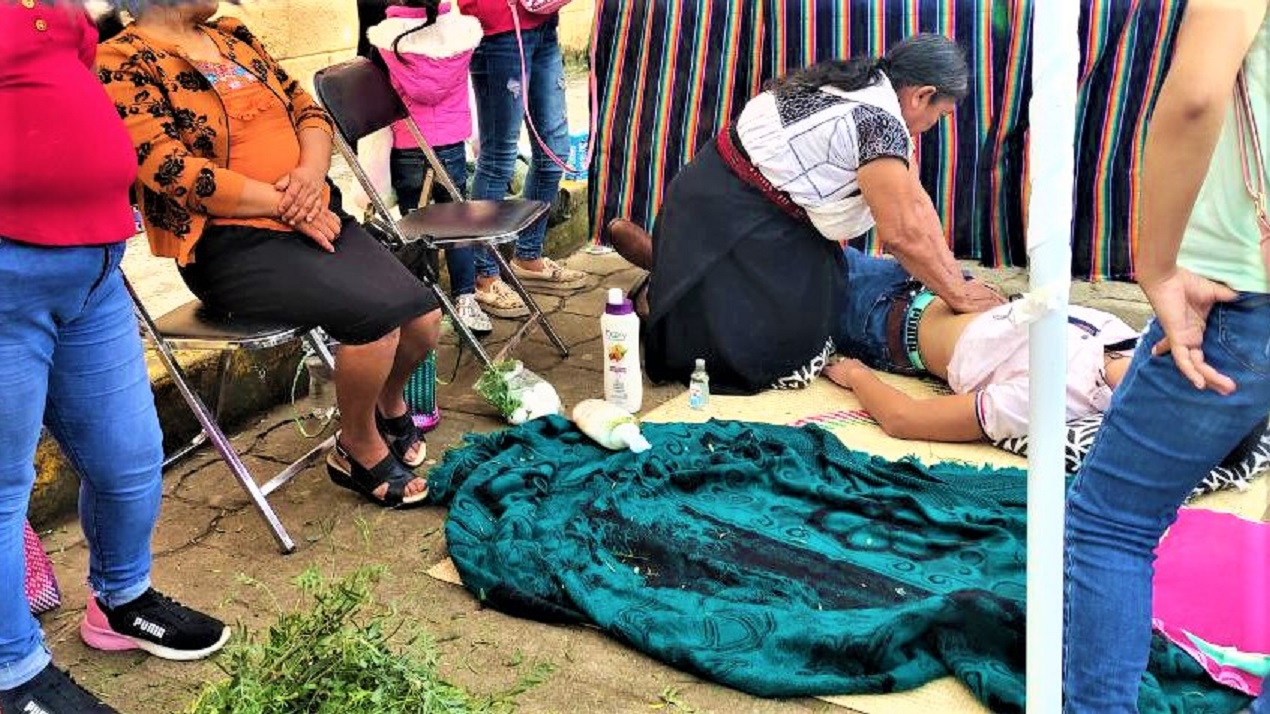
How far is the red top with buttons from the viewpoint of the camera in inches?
83.2

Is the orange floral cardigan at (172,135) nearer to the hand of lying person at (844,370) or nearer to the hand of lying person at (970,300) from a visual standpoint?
the hand of lying person at (844,370)

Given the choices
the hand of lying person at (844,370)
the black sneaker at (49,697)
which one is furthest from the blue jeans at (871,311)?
the black sneaker at (49,697)

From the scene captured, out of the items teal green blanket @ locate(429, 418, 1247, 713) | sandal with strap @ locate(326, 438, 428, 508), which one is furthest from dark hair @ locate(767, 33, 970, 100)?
sandal with strap @ locate(326, 438, 428, 508)

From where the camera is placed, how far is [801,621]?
2.72 meters

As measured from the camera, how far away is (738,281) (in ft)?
13.8

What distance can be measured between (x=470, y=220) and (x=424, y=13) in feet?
2.50

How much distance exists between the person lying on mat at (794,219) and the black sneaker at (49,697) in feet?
7.59

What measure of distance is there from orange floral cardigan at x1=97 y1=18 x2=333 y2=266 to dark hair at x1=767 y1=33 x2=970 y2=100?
1.76 meters

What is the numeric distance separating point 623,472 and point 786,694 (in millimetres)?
1020

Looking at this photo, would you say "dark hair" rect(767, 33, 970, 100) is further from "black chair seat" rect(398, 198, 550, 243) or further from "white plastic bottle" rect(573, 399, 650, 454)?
"white plastic bottle" rect(573, 399, 650, 454)

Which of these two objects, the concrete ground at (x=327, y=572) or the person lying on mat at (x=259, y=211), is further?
the person lying on mat at (x=259, y=211)

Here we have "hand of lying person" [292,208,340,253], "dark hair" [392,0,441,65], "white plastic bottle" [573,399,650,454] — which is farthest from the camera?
"dark hair" [392,0,441,65]

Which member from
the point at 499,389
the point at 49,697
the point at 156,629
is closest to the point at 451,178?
the point at 499,389

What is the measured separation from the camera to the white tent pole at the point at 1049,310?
5.11 feet
